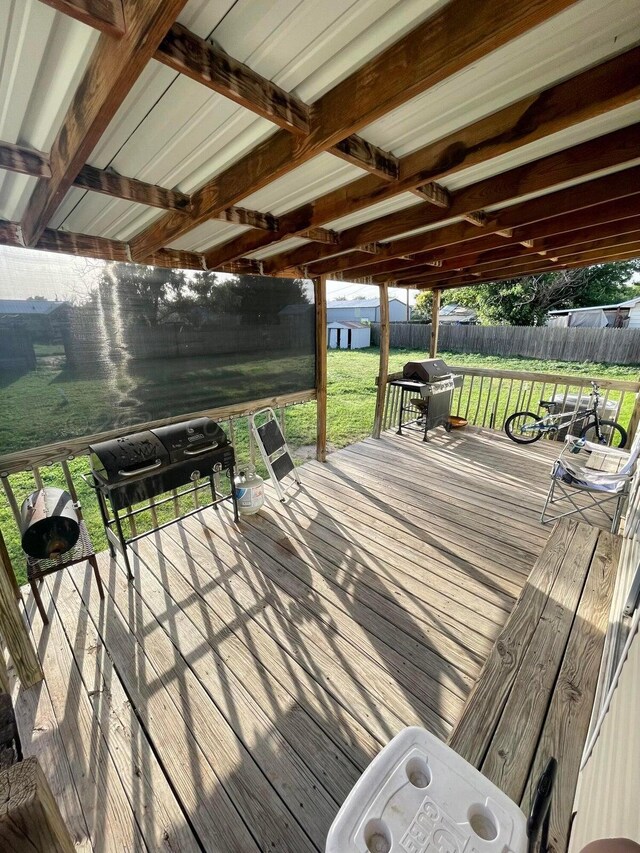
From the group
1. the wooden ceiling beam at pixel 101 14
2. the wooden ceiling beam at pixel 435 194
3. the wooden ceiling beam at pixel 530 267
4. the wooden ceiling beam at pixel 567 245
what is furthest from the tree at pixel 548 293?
the wooden ceiling beam at pixel 101 14

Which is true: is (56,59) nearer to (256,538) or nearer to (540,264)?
(256,538)

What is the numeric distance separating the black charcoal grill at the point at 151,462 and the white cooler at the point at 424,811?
6.84 feet

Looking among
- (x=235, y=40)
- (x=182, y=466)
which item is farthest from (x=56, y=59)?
(x=182, y=466)

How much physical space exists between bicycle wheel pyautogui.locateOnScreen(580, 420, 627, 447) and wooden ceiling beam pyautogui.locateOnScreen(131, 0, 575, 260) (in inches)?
Result: 201

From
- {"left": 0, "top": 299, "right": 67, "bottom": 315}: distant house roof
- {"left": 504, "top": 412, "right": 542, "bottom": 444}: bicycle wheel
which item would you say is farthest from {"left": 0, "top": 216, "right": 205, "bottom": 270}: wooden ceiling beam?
{"left": 504, "top": 412, "right": 542, "bottom": 444}: bicycle wheel

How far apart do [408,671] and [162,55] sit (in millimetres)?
2664

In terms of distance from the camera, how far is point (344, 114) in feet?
3.79

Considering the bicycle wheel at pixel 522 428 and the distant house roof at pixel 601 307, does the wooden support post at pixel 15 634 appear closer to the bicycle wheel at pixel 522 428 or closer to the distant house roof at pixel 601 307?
the bicycle wheel at pixel 522 428

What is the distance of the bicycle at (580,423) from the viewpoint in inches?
184

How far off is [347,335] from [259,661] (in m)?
17.7

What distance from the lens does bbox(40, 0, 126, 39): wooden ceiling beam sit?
77 centimetres

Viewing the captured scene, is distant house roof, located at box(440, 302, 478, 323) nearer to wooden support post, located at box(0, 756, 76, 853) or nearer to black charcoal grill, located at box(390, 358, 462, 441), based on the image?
black charcoal grill, located at box(390, 358, 462, 441)

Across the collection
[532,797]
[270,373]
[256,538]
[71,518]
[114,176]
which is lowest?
[256,538]

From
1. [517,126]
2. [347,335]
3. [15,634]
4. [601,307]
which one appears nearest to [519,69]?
[517,126]
